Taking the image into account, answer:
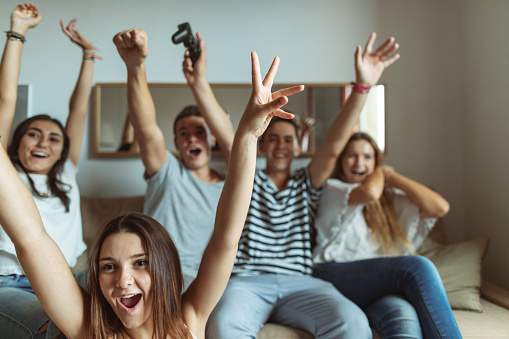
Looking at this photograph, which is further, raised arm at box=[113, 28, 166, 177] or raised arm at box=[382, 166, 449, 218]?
raised arm at box=[382, 166, 449, 218]

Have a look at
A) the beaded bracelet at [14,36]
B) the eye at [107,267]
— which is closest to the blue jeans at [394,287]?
the eye at [107,267]

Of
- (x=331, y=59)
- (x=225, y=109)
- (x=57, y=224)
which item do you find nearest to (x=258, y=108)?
(x=57, y=224)

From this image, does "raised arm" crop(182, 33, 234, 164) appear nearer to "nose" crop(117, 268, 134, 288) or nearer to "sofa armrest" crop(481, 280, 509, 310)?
"nose" crop(117, 268, 134, 288)

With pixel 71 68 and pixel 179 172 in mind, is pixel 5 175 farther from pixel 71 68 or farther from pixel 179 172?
pixel 71 68

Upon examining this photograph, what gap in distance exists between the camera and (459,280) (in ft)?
6.15

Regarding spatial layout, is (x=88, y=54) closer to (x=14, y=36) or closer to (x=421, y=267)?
(x=14, y=36)

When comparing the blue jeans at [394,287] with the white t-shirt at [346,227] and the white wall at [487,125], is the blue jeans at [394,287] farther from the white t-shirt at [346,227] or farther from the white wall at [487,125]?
the white wall at [487,125]

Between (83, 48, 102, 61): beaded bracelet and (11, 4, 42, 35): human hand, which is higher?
(11, 4, 42, 35): human hand

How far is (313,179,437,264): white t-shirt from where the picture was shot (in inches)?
74.5

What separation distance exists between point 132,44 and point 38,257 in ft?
2.64

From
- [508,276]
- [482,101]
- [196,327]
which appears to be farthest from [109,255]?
[482,101]

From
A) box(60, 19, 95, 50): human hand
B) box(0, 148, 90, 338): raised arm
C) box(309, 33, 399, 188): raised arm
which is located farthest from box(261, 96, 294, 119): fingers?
box(60, 19, 95, 50): human hand

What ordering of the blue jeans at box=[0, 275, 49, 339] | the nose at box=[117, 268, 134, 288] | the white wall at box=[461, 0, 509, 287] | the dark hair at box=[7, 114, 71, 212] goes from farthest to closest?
the white wall at box=[461, 0, 509, 287]
the dark hair at box=[7, 114, 71, 212]
the blue jeans at box=[0, 275, 49, 339]
the nose at box=[117, 268, 134, 288]

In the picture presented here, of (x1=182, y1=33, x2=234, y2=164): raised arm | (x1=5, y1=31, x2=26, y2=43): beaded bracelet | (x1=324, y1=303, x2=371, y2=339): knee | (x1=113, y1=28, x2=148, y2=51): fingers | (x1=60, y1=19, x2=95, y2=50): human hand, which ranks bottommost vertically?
(x1=324, y1=303, x2=371, y2=339): knee
